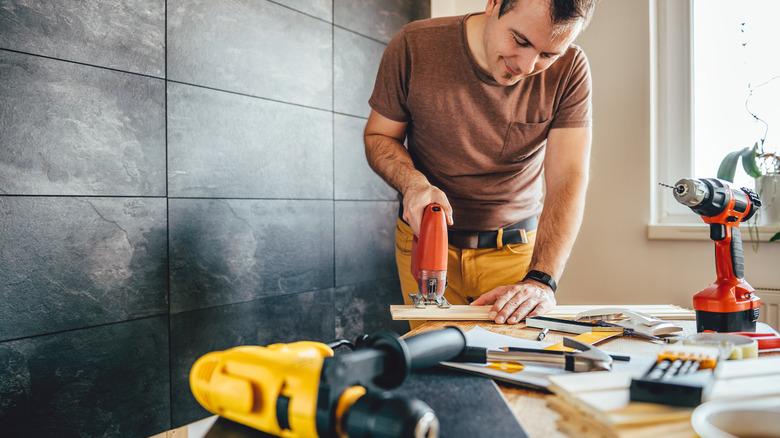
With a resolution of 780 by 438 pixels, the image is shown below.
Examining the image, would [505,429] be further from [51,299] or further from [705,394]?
[51,299]

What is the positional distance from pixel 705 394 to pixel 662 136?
7.42ft

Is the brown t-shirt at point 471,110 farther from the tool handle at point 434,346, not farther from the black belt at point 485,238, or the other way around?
the tool handle at point 434,346

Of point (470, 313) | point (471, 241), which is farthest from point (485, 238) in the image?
point (470, 313)

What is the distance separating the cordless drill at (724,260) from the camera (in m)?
0.95

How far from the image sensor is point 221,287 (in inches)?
77.2

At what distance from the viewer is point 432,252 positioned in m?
1.18

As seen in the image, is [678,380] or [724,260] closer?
[678,380]

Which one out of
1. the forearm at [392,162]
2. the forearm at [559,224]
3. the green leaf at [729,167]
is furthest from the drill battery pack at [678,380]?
the green leaf at [729,167]

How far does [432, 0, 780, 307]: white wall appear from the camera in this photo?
2.43 m

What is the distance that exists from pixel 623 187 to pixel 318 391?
7.99 ft

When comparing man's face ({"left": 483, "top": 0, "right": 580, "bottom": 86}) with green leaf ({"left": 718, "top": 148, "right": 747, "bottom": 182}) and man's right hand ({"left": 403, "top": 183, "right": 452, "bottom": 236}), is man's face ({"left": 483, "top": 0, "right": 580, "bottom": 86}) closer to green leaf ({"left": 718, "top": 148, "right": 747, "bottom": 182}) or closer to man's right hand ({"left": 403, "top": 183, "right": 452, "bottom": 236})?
man's right hand ({"left": 403, "top": 183, "right": 452, "bottom": 236})

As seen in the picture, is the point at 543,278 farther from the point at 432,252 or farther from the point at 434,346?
the point at 434,346

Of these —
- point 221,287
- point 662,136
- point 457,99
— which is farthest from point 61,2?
point 662,136

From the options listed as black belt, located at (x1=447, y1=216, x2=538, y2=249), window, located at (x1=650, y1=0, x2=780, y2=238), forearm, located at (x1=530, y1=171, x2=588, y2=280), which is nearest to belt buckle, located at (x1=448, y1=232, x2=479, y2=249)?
black belt, located at (x1=447, y1=216, x2=538, y2=249)
